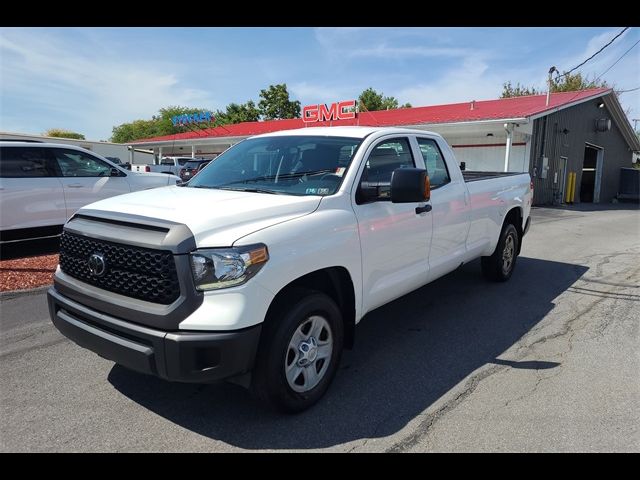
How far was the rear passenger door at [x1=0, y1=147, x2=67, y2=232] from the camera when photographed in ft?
23.8

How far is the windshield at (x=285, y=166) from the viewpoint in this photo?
3.57 meters

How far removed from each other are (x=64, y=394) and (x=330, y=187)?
2434 mm

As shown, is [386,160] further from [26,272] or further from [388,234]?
[26,272]

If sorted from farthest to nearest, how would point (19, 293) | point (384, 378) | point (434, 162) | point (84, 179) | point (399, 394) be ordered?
point (84, 179)
point (19, 293)
point (434, 162)
point (384, 378)
point (399, 394)

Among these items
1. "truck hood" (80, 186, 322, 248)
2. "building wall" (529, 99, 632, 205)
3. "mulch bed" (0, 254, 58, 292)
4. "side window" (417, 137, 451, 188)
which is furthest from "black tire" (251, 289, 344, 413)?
"building wall" (529, 99, 632, 205)

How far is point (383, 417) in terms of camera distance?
3.06m

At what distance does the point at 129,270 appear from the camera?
2.80 meters

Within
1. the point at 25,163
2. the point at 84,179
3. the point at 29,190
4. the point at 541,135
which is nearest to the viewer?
the point at 29,190

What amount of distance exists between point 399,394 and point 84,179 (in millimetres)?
7054

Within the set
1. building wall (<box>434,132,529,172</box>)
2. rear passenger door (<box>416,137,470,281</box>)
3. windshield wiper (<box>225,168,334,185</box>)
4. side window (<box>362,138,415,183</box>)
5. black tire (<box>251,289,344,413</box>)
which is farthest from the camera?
building wall (<box>434,132,529,172</box>)

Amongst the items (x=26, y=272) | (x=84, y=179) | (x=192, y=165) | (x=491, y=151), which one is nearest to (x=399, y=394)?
(x=26, y=272)

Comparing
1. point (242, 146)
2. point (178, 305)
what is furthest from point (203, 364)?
point (242, 146)

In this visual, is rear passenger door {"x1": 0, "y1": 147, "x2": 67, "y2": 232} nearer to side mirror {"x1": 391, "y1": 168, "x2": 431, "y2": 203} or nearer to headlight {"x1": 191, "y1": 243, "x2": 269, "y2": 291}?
headlight {"x1": 191, "y1": 243, "x2": 269, "y2": 291}
